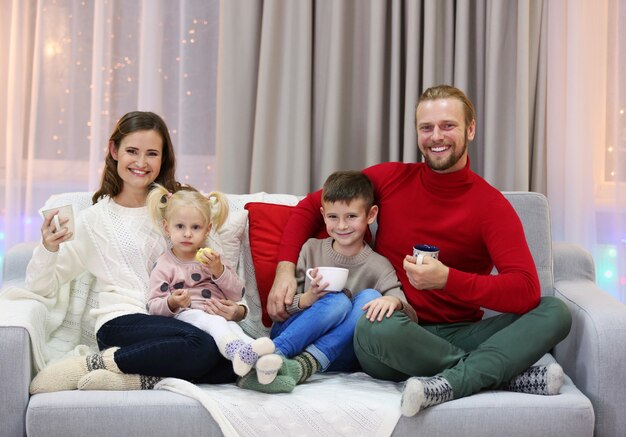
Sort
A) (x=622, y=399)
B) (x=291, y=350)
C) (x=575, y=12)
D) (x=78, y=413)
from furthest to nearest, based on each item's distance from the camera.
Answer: (x=575, y=12), (x=291, y=350), (x=622, y=399), (x=78, y=413)

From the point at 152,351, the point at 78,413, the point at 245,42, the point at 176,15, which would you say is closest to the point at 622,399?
the point at 152,351

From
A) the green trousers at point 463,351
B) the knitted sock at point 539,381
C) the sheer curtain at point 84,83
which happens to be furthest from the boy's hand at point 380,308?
the sheer curtain at point 84,83

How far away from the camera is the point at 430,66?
316 cm

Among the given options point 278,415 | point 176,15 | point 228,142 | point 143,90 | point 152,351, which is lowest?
point 278,415

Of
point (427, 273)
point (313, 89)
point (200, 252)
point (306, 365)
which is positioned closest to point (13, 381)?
point (200, 252)

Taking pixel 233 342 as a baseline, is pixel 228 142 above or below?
above

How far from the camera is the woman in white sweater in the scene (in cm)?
213

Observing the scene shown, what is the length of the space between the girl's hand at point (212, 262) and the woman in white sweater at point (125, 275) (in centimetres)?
11

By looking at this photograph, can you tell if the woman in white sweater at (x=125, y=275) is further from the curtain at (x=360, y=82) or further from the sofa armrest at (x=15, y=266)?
the curtain at (x=360, y=82)

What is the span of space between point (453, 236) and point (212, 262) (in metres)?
0.73

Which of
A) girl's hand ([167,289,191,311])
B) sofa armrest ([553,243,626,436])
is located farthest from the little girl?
sofa armrest ([553,243,626,436])

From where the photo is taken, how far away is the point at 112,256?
2.49 meters

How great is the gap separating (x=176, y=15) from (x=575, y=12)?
158cm

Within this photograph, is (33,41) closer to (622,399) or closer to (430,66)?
(430,66)
